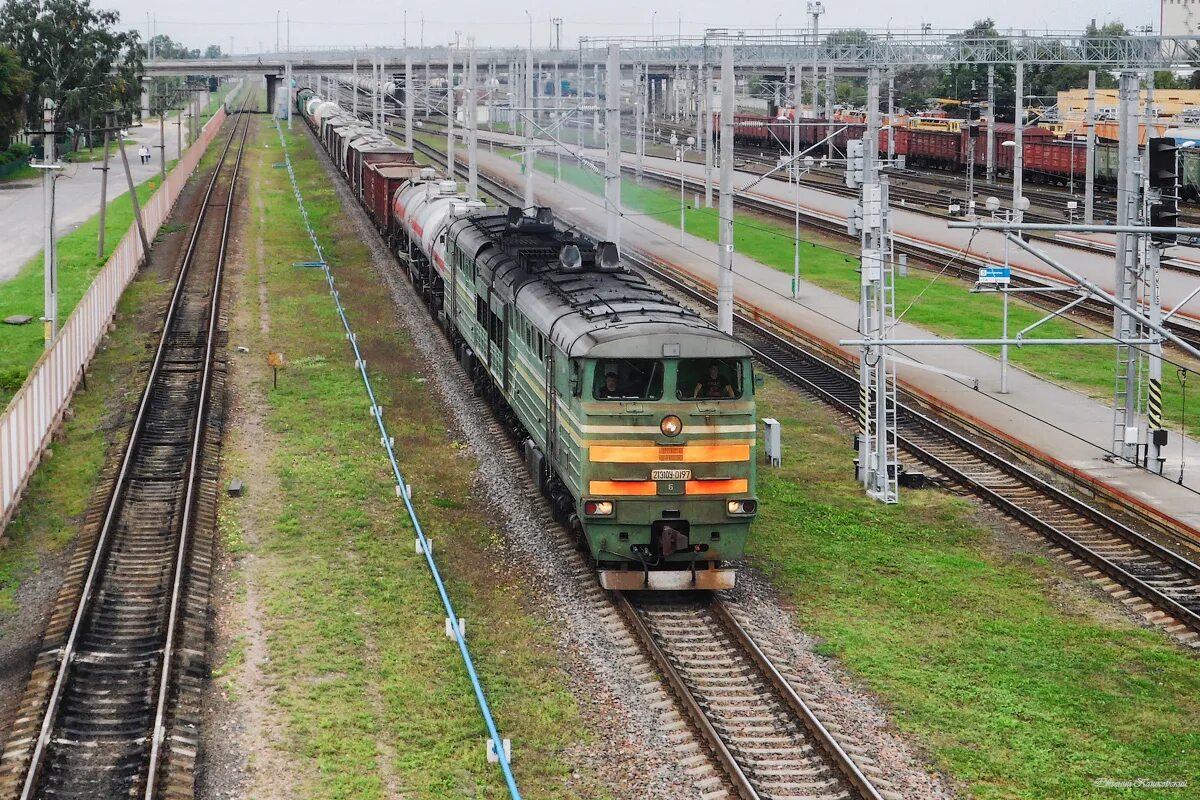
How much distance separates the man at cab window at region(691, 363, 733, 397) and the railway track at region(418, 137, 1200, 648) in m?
6.51

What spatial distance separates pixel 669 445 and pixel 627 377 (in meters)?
1.03

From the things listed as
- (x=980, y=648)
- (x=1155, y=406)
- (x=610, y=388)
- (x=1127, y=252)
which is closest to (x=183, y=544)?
(x=610, y=388)

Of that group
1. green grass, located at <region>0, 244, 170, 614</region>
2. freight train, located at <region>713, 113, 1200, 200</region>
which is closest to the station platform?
green grass, located at <region>0, 244, 170, 614</region>

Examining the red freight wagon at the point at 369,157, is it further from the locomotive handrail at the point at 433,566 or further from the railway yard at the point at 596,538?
the railway yard at the point at 596,538

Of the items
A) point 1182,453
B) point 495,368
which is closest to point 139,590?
point 495,368

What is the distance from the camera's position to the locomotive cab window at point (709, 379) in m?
18.5

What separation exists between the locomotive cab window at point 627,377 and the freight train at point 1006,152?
4361 centimetres

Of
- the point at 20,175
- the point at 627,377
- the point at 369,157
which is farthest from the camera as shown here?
the point at 20,175

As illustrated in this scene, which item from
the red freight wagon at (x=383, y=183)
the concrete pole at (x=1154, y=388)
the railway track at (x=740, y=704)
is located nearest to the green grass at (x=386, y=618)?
the railway track at (x=740, y=704)

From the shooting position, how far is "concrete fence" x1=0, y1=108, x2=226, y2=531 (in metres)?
23.0

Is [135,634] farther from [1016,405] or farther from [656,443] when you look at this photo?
[1016,405]

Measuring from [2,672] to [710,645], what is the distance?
8442 millimetres

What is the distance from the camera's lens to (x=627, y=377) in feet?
60.8

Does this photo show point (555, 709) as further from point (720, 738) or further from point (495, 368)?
point (495, 368)
